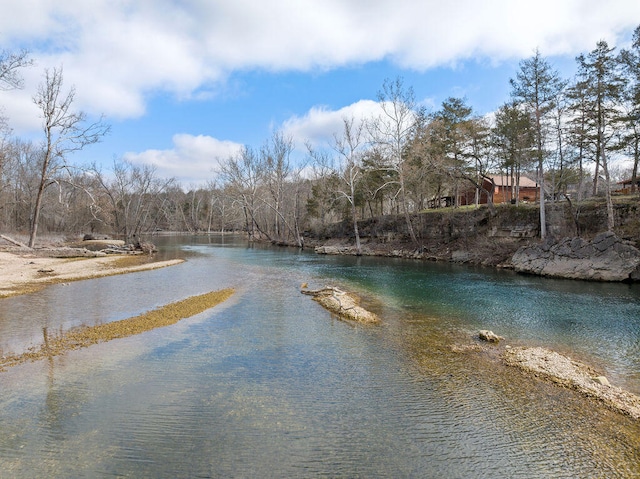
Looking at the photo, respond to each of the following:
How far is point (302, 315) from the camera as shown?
1359cm

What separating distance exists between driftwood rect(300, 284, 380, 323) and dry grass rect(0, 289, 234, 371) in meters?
4.49

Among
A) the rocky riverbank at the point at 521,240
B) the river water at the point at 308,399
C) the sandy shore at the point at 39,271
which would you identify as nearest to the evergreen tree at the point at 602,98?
the rocky riverbank at the point at 521,240

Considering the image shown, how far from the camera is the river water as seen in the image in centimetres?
510

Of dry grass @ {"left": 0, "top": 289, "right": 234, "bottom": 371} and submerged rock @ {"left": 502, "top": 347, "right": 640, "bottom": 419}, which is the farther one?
dry grass @ {"left": 0, "top": 289, "right": 234, "bottom": 371}

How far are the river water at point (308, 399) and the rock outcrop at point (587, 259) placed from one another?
863 cm

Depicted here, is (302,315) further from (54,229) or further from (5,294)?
(54,229)

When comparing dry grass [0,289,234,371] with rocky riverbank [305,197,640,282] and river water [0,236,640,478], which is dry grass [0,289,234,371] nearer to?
river water [0,236,640,478]

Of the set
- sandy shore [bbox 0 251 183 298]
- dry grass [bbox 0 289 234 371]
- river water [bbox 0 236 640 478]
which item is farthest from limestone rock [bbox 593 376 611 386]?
sandy shore [bbox 0 251 183 298]

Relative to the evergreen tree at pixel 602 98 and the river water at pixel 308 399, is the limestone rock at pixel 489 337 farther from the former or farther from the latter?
the evergreen tree at pixel 602 98

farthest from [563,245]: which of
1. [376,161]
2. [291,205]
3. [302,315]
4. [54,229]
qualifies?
[54,229]

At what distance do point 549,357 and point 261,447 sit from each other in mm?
7508

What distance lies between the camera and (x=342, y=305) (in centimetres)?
1431

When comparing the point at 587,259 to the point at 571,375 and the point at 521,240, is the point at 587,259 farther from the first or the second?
the point at 571,375

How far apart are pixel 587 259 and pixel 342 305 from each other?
17409 millimetres
